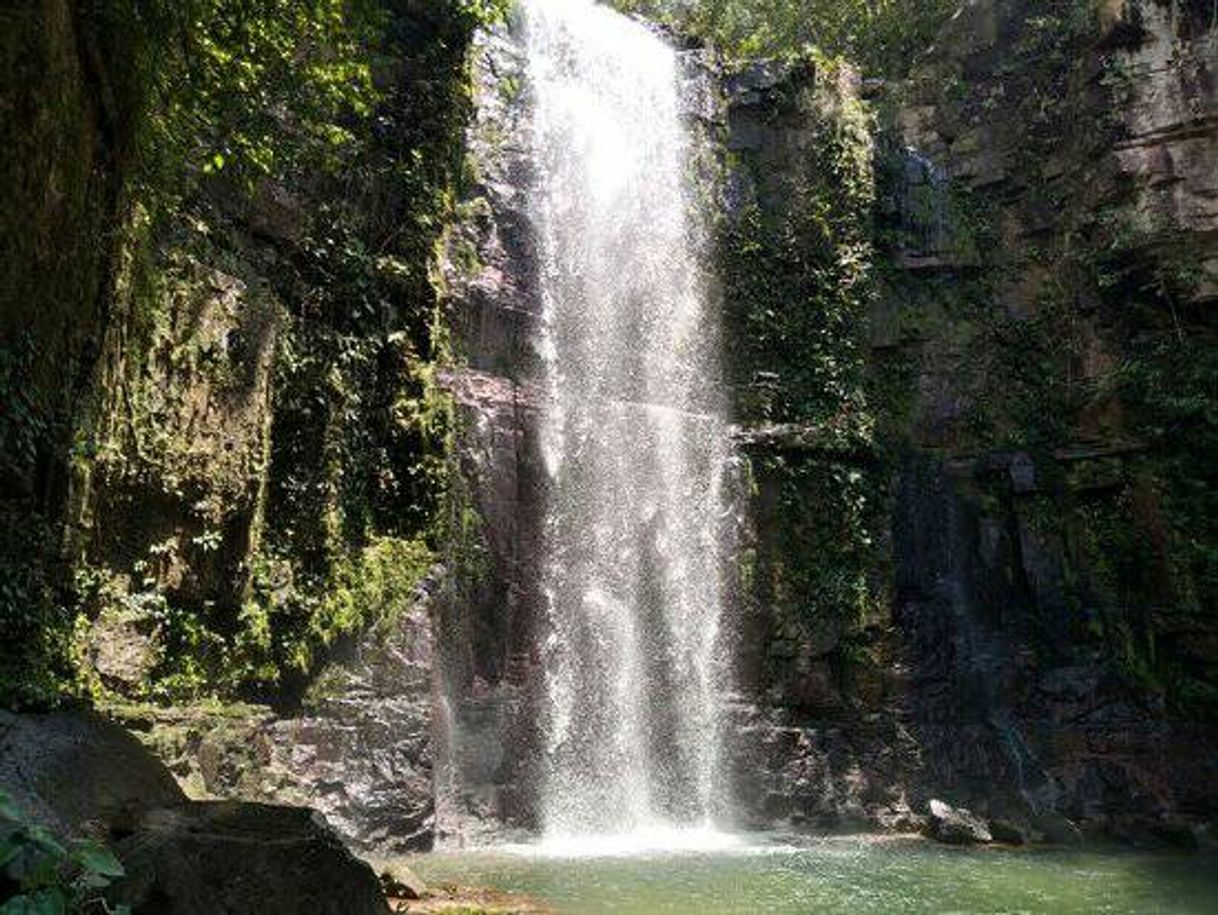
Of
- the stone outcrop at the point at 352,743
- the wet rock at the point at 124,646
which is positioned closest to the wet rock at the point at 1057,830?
the stone outcrop at the point at 352,743

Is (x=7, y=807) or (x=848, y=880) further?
(x=848, y=880)

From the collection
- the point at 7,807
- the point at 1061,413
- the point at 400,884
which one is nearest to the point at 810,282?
the point at 1061,413

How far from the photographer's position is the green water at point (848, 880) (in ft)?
28.6

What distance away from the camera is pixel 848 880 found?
394 inches

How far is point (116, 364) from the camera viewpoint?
887cm

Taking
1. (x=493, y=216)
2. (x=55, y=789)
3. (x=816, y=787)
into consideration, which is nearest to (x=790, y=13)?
(x=493, y=216)

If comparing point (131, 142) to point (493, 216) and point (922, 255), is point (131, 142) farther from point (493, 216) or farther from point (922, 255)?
point (922, 255)

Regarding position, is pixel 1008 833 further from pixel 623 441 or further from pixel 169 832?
pixel 169 832

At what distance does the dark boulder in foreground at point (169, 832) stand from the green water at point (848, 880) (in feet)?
11.2

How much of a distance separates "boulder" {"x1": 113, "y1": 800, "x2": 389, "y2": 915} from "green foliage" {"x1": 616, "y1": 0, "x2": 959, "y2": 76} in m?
17.9

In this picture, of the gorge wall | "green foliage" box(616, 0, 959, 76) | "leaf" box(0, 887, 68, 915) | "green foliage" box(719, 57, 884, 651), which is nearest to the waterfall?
the gorge wall

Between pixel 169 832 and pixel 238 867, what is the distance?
40cm

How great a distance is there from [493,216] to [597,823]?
29.3 ft

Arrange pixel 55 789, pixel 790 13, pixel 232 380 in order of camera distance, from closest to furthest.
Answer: pixel 55 789 < pixel 232 380 < pixel 790 13
